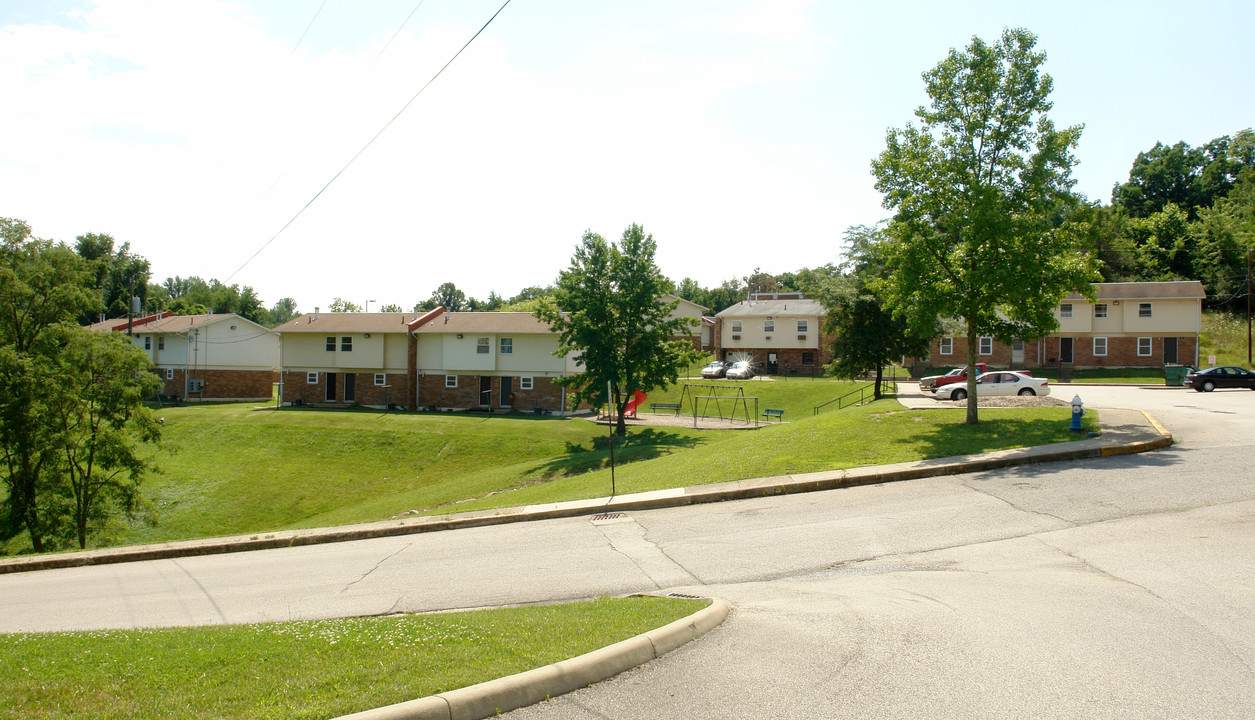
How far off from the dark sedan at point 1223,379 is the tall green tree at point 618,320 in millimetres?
25273

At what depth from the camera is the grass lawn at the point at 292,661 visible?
15.8 feet

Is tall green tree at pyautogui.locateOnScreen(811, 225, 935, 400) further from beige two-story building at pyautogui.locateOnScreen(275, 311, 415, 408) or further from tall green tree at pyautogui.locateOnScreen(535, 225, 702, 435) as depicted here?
beige two-story building at pyautogui.locateOnScreen(275, 311, 415, 408)

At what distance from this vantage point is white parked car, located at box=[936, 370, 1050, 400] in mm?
31219

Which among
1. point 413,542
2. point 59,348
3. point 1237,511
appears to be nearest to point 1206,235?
point 1237,511

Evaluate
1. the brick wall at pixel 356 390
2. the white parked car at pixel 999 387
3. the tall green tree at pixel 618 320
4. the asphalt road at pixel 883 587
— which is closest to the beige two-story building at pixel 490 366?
the brick wall at pixel 356 390

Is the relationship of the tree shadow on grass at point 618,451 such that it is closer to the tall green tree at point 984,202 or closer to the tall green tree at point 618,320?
the tall green tree at point 618,320

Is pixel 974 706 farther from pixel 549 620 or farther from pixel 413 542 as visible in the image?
pixel 413 542

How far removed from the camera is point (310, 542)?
15172 mm

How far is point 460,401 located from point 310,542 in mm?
34971

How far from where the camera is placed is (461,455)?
117ft

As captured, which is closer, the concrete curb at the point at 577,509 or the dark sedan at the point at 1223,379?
the concrete curb at the point at 577,509

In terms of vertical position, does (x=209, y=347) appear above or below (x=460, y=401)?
above

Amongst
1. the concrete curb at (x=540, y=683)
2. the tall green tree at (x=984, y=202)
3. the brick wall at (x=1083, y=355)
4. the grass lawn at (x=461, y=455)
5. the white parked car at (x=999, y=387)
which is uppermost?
the tall green tree at (x=984, y=202)

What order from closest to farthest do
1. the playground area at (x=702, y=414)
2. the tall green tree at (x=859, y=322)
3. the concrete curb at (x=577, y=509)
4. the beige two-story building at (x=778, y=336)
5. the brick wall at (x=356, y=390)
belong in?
1. the concrete curb at (x=577, y=509)
2. the tall green tree at (x=859, y=322)
3. the playground area at (x=702, y=414)
4. the brick wall at (x=356, y=390)
5. the beige two-story building at (x=778, y=336)
